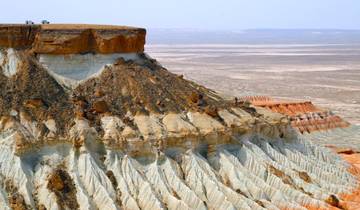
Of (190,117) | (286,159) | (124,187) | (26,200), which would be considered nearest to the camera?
(26,200)

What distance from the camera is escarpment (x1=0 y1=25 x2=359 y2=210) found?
2850 cm

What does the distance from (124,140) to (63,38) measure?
278 inches

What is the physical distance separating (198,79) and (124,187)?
97.3 m

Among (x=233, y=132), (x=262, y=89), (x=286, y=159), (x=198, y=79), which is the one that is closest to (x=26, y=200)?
(x=233, y=132)

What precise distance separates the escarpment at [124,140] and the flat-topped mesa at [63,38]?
56 millimetres

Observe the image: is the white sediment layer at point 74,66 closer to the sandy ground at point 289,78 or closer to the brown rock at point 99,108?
the brown rock at point 99,108

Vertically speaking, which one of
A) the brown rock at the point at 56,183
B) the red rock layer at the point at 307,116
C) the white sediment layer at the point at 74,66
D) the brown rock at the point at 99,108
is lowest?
the red rock layer at the point at 307,116

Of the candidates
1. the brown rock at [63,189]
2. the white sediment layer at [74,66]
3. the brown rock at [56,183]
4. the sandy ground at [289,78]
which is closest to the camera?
the brown rock at [63,189]

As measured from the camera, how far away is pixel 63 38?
33.1 m

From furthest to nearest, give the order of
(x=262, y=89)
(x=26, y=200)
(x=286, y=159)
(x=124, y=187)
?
(x=262, y=89) < (x=286, y=159) < (x=124, y=187) < (x=26, y=200)

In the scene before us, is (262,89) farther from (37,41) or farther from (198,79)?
(37,41)

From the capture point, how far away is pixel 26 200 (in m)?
27.0

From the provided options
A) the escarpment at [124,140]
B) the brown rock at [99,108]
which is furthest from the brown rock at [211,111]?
the brown rock at [99,108]

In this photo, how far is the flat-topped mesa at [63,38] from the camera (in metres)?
33.0
